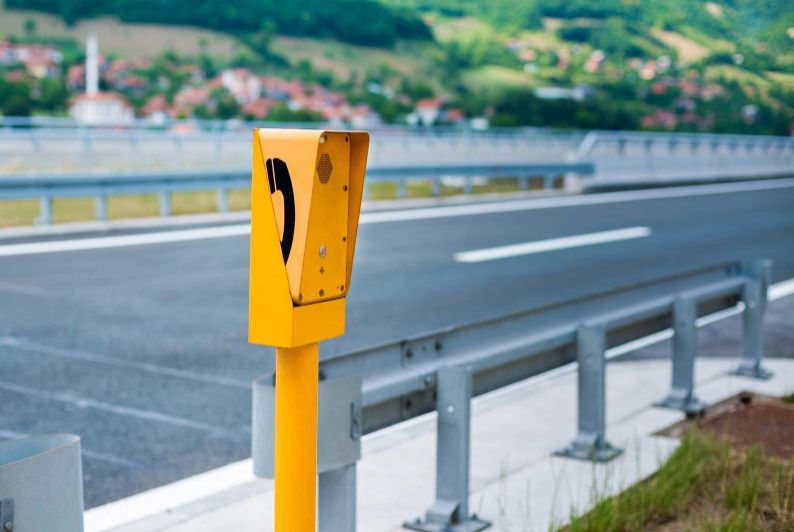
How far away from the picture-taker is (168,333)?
7.76 m

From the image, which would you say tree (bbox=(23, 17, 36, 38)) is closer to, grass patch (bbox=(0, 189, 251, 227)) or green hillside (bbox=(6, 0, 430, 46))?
green hillside (bbox=(6, 0, 430, 46))

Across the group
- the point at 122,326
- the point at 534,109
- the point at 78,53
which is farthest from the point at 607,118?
the point at 78,53

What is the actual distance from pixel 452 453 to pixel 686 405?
2.30 m

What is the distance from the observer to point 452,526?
12.5ft

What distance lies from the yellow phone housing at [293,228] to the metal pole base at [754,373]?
185 inches

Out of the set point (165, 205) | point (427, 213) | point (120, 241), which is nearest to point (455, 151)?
point (427, 213)

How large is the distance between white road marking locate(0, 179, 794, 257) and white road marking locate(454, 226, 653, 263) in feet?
9.21

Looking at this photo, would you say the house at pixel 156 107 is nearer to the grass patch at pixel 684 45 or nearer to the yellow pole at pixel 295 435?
the grass patch at pixel 684 45

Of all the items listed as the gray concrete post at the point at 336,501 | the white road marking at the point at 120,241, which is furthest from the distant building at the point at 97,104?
the gray concrete post at the point at 336,501

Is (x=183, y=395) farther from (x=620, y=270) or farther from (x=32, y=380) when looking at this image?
(x=620, y=270)

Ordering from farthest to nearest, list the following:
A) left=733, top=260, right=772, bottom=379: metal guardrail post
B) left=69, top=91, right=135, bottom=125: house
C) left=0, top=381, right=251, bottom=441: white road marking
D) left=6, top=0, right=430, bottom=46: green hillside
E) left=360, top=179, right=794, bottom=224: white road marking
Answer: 1. left=6, top=0, right=430, bottom=46: green hillside
2. left=69, top=91, right=135, bottom=125: house
3. left=360, top=179, right=794, bottom=224: white road marking
4. left=733, top=260, right=772, bottom=379: metal guardrail post
5. left=0, top=381, right=251, bottom=441: white road marking

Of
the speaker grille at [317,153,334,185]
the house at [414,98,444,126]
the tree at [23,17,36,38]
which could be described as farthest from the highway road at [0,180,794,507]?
the tree at [23,17,36,38]

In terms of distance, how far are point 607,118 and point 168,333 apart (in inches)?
2235

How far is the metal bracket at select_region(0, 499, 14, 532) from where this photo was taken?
6.89ft
